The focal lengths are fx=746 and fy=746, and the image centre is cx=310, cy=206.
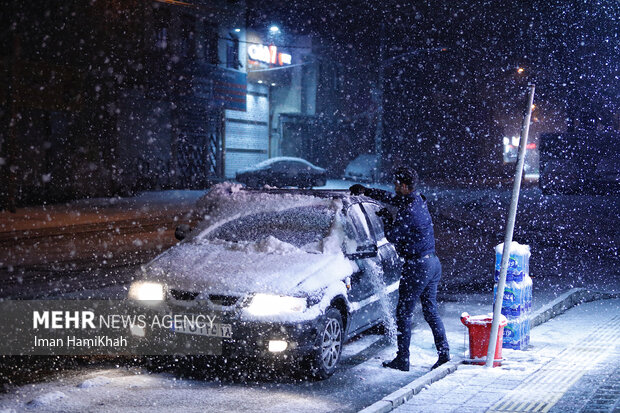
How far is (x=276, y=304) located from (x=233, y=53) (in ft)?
118

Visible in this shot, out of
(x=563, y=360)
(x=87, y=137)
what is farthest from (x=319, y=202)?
(x=87, y=137)

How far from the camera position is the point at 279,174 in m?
39.1

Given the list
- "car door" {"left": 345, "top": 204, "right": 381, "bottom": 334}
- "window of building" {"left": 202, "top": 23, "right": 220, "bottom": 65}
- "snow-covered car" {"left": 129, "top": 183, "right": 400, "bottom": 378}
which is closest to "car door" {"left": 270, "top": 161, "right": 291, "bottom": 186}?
"window of building" {"left": 202, "top": 23, "right": 220, "bottom": 65}

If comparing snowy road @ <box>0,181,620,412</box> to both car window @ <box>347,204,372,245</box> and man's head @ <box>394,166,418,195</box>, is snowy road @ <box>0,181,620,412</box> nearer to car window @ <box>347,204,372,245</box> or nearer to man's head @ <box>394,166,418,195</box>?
car window @ <box>347,204,372,245</box>

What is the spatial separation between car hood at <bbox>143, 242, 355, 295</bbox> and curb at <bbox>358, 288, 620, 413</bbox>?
1.21 metres

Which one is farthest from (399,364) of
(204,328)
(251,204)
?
(251,204)

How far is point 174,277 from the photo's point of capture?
673 cm

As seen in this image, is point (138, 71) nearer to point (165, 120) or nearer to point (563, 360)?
point (165, 120)

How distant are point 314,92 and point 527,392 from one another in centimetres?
4654

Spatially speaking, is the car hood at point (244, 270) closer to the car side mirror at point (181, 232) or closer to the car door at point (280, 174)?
the car side mirror at point (181, 232)

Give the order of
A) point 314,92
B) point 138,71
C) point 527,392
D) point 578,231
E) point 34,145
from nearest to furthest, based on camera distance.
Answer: point 527,392 → point 578,231 → point 34,145 → point 138,71 → point 314,92

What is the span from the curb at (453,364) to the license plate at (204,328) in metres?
1.49

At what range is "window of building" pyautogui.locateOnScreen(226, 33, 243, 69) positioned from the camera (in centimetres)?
4047

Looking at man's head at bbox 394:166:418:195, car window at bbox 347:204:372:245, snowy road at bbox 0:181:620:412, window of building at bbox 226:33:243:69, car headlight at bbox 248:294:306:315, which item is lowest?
snowy road at bbox 0:181:620:412
